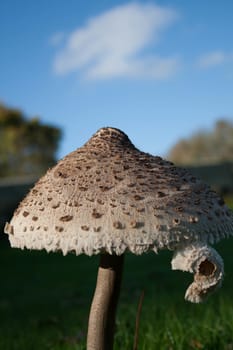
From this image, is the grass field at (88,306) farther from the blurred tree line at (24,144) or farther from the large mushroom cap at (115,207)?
the blurred tree line at (24,144)

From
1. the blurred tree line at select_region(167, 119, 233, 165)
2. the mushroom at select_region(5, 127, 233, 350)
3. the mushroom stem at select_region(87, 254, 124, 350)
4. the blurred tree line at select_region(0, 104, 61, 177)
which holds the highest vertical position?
the blurred tree line at select_region(167, 119, 233, 165)

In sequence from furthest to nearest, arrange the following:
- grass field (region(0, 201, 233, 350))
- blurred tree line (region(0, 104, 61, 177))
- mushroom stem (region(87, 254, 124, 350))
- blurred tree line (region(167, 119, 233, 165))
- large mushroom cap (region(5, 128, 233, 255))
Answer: blurred tree line (region(167, 119, 233, 165))
blurred tree line (region(0, 104, 61, 177))
grass field (region(0, 201, 233, 350))
mushroom stem (region(87, 254, 124, 350))
large mushroom cap (region(5, 128, 233, 255))

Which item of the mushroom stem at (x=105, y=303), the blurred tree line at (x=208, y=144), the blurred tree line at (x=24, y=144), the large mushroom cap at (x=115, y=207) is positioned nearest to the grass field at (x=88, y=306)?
the mushroom stem at (x=105, y=303)

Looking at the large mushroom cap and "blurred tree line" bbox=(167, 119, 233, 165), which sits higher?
"blurred tree line" bbox=(167, 119, 233, 165)

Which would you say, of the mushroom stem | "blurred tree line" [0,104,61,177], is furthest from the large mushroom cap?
"blurred tree line" [0,104,61,177]

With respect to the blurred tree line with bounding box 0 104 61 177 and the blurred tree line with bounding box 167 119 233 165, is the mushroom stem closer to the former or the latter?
the blurred tree line with bounding box 0 104 61 177

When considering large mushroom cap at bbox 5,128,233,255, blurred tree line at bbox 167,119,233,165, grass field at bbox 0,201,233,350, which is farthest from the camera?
blurred tree line at bbox 167,119,233,165

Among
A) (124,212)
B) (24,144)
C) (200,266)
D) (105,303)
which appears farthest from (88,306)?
(24,144)

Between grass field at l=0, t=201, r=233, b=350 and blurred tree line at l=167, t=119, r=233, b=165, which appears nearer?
grass field at l=0, t=201, r=233, b=350
